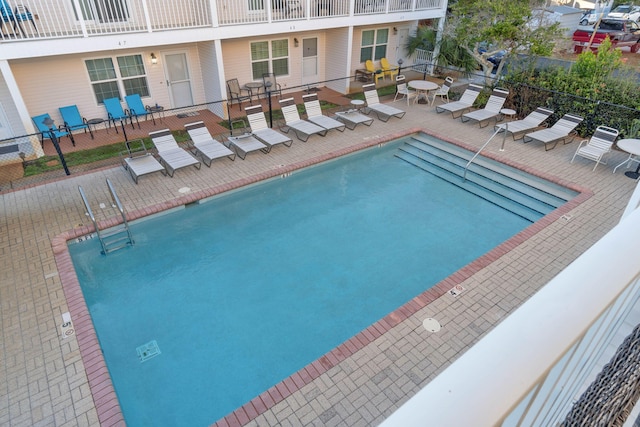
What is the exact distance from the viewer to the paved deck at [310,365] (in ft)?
16.6

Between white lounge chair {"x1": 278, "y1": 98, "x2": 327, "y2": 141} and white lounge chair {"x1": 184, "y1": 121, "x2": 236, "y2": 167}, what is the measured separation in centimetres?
241

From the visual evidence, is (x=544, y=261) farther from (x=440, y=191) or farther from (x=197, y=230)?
(x=197, y=230)

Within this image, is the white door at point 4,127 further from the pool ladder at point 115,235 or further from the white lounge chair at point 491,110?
the white lounge chair at point 491,110

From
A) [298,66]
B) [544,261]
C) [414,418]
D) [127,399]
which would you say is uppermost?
[414,418]

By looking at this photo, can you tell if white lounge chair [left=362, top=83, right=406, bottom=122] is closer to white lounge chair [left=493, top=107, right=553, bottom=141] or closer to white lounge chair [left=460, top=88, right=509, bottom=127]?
white lounge chair [left=460, top=88, right=509, bottom=127]

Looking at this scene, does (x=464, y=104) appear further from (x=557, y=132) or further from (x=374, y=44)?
(x=374, y=44)

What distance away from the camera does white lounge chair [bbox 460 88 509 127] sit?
13312mm

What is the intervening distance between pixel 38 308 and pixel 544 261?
9066mm

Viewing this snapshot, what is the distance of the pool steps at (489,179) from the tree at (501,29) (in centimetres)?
492

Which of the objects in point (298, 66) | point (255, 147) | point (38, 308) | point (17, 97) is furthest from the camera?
point (298, 66)

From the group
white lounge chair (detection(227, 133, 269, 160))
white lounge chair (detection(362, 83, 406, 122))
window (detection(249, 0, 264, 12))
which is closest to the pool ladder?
white lounge chair (detection(227, 133, 269, 160))

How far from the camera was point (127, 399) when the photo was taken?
552cm

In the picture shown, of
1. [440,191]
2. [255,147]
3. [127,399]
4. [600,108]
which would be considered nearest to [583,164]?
[600,108]

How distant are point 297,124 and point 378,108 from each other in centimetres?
322
